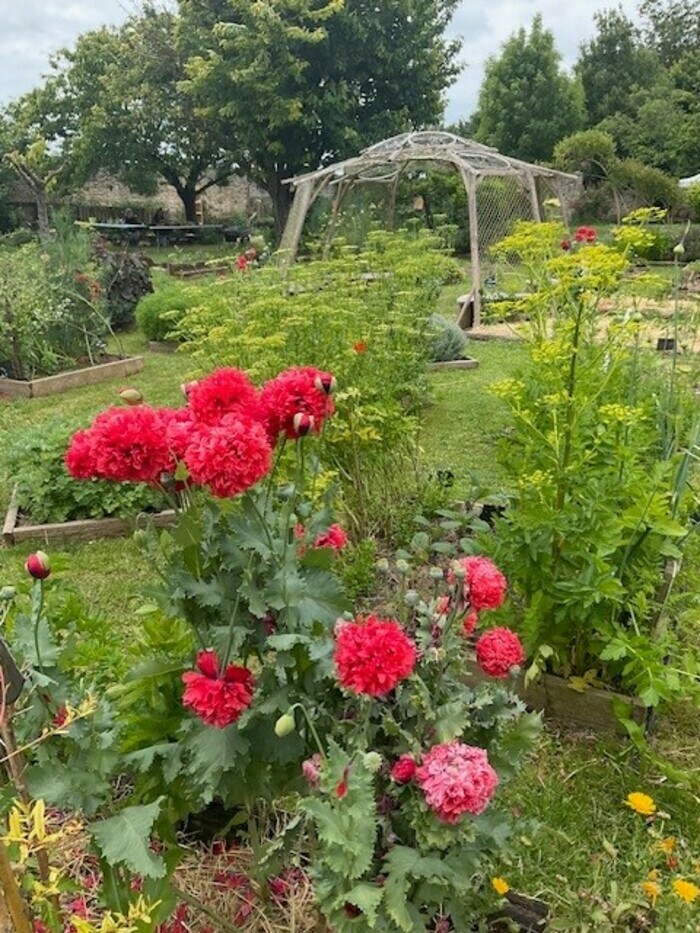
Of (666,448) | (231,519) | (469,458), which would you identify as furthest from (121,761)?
(469,458)

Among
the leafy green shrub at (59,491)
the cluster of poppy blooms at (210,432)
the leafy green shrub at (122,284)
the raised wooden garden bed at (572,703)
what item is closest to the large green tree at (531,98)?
the leafy green shrub at (122,284)

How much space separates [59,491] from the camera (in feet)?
12.7

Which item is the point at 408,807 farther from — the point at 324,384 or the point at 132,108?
the point at 132,108

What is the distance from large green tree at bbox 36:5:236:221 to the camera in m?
21.4

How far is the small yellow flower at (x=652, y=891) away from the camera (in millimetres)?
1716

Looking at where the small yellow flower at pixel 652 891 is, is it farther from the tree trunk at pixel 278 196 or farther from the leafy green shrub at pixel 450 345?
the tree trunk at pixel 278 196

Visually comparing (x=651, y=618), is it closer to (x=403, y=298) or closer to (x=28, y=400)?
(x=403, y=298)

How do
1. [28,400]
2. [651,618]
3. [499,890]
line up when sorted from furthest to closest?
[28,400] < [651,618] < [499,890]

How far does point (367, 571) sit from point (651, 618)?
3.44 ft

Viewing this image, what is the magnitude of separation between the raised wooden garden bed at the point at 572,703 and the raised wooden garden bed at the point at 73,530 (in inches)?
78.4

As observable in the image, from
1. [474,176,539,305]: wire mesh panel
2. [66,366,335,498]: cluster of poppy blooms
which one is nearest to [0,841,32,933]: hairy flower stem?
[66,366,335,498]: cluster of poppy blooms

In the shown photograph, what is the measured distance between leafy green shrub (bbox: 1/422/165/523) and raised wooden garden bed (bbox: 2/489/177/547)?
0.17 ft

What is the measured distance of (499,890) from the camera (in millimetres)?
1552

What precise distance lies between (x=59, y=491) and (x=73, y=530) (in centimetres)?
21
